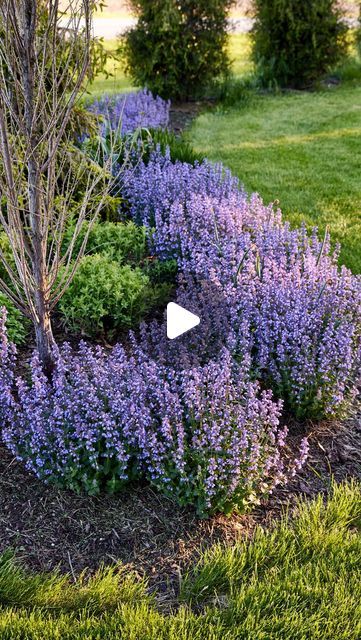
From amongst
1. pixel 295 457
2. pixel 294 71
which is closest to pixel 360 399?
pixel 295 457

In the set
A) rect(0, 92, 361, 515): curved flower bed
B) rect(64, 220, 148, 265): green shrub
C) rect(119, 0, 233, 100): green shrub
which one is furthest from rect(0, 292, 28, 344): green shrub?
rect(119, 0, 233, 100): green shrub

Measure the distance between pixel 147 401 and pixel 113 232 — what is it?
6.73 ft

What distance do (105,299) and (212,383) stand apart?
116 centimetres

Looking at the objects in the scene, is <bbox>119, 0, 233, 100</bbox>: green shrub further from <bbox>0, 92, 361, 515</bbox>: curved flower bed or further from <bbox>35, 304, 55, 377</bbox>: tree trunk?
<bbox>35, 304, 55, 377</bbox>: tree trunk

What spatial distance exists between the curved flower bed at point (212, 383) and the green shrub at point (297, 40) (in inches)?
285

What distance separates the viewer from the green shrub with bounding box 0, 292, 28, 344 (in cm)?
415

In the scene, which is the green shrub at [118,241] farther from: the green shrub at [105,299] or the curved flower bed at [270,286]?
the green shrub at [105,299]

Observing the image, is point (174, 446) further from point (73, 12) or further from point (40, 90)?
point (73, 12)

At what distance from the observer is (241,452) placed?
3133 millimetres

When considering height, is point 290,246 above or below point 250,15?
below

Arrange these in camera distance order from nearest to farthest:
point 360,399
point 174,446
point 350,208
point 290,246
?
1. point 174,446
2. point 360,399
3. point 290,246
4. point 350,208

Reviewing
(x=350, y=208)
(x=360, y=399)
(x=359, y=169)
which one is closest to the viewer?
(x=360, y=399)

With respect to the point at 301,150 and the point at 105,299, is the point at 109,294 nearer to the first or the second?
the point at 105,299

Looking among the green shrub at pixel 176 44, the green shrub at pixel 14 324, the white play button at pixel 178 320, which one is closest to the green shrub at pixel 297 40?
the green shrub at pixel 176 44
